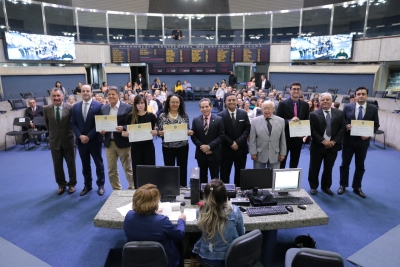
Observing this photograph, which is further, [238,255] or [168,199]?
[168,199]

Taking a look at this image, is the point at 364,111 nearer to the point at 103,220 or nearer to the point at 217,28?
the point at 103,220

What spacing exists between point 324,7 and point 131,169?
13152 mm

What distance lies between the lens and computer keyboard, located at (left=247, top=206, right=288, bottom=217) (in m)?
2.74

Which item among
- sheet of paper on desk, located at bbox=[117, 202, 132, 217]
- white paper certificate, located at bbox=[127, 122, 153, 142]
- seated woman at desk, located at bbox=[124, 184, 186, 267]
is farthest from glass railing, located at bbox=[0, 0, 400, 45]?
seated woman at desk, located at bbox=[124, 184, 186, 267]

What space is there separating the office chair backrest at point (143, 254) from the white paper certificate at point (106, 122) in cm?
241

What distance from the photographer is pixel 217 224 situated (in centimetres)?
219

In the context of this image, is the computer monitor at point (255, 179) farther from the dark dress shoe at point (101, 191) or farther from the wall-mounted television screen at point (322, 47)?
the wall-mounted television screen at point (322, 47)

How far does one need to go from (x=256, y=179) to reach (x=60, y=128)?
326cm

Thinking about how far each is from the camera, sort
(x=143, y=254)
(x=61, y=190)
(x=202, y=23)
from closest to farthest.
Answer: (x=143, y=254) < (x=61, y=190) < (x=202, y=23)

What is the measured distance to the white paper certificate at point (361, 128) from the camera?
13.8 ft

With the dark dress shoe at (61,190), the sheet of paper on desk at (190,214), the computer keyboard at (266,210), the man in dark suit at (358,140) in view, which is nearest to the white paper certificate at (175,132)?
the sheet of paper on desk at (190,214)

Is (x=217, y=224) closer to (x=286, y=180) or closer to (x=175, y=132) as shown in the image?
(x=286, y=180)

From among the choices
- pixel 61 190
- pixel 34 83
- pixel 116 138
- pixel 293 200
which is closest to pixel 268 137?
pixel 293 200

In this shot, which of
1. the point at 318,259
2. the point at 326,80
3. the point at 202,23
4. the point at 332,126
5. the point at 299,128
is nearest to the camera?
the point at 318,259
